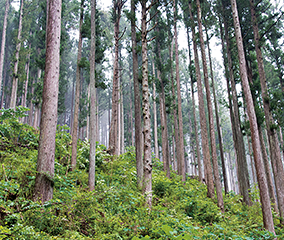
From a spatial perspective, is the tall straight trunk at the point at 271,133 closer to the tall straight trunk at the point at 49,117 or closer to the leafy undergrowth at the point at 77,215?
the leafy undergrowth at the point at 77,215

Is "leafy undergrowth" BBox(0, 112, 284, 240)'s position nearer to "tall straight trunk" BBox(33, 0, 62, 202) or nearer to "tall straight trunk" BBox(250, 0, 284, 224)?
"tall straight trunk" BBox(33, 0, 62, 202)

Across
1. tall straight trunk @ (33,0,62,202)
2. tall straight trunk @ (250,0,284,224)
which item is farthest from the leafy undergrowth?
tall straight trunk @ (250,0,284,224)

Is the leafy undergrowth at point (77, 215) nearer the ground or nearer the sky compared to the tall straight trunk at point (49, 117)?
nearer the ground

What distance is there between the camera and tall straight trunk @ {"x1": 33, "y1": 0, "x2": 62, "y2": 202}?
3885 millimetres

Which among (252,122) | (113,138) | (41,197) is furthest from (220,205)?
(41,197)

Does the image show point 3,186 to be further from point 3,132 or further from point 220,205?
point 220,205

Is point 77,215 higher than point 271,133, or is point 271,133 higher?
point 271,133

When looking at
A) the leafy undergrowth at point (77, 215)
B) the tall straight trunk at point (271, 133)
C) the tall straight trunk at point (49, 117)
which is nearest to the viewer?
the leafy undergrowth at point (77, 215)

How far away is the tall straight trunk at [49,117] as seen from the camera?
12.7 feet

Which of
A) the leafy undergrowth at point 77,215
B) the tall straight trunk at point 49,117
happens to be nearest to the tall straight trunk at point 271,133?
the leafy undergrowth at point 77,215

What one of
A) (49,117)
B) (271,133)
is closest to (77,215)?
(49,117)

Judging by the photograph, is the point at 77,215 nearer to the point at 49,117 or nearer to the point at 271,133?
the point at 49,117

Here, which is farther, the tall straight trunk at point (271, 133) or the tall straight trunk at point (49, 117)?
the tall straight trunk at point (271, 133)

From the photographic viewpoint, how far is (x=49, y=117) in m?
4.23
